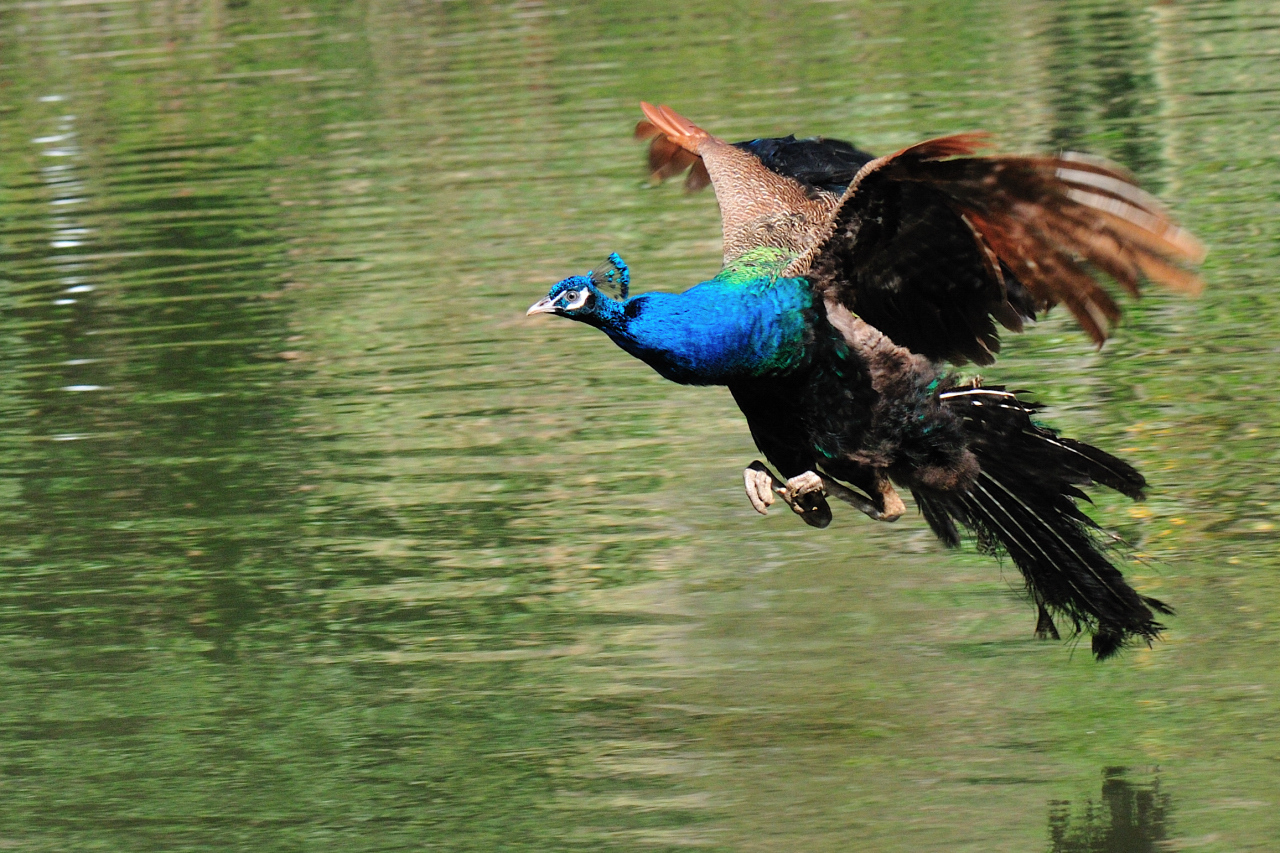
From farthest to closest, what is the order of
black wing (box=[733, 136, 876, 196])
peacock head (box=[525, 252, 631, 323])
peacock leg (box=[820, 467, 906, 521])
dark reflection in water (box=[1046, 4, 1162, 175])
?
dark reflection in water (box=[1046, 4, 1162, 175])
black wing (box=[733, 136, 876, 196])
peacock leg (box=[820, 467, 906, 521])
peacock head (box=[525, 252, 631, 323])

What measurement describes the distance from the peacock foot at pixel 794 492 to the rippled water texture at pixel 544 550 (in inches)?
18.3

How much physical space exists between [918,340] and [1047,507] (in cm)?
70

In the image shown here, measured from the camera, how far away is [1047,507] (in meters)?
5.96

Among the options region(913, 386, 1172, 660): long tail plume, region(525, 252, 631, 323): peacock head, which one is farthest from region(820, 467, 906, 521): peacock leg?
region(525, 252, 631, 323): peacock head

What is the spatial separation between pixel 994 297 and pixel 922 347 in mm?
298

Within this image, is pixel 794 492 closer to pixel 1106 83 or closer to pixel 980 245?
pixel 980 245

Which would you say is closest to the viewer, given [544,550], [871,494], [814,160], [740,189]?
[871,494]

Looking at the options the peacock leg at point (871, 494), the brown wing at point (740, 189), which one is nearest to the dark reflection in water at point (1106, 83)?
the brown wing at point (740, 189)

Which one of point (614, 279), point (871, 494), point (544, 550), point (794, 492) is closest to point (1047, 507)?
point (871, 494)

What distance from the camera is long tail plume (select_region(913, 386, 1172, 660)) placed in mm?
5879

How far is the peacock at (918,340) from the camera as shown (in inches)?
201

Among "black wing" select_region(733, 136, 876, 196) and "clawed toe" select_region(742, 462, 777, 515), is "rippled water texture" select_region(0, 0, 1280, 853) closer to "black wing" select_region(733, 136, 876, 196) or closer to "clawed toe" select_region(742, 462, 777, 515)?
"clawed toe" select_region(742, 462, 777, 515)

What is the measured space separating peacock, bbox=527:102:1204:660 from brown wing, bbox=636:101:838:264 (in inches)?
0.8

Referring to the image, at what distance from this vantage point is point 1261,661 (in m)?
5.82
